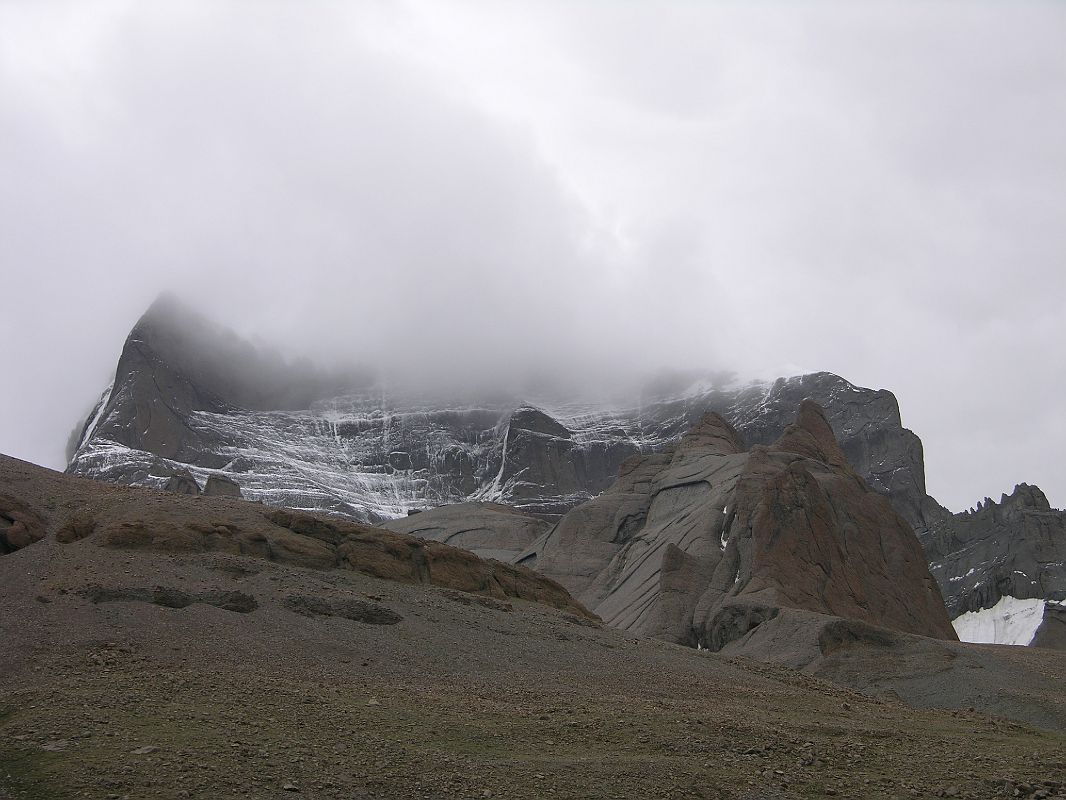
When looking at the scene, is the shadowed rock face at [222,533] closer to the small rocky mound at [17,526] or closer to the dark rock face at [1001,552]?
the small rocky mound at [17,526]

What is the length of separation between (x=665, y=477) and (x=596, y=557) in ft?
45.7

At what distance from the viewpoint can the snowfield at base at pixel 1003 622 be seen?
392 feet

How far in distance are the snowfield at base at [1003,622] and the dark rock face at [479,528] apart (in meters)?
46.5

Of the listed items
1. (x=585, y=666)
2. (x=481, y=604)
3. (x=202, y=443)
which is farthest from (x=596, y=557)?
(x=202, y=443)

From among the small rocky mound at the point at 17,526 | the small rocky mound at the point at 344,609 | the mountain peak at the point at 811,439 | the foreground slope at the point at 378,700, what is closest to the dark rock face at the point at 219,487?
the mountain peak at the point at 811,439

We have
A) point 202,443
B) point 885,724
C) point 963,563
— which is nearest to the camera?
point 885,724

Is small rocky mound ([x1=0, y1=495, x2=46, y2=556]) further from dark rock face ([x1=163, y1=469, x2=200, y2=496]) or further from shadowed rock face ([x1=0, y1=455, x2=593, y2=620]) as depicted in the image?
dark rock face ([x1=163, y1=469, x2=200, y2=496])

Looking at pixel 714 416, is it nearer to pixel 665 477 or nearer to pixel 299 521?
pixel 665 477

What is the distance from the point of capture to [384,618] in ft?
129

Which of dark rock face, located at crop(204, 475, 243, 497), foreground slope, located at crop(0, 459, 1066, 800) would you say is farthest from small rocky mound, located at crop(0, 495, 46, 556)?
dark rock face, located at crop(204, 475, 243, 497)

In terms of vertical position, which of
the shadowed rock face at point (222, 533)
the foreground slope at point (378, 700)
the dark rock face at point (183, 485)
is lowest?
the foreground slope at point (378, 700)

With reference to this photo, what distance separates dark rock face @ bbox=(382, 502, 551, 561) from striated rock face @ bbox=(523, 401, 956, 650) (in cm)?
988

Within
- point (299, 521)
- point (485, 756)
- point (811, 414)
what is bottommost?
point (485, 756)

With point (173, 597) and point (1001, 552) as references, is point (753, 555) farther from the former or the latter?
Answer: point (1001, 552)
